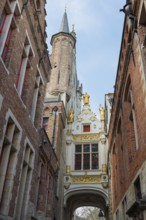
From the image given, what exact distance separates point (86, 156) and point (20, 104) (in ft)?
45.3

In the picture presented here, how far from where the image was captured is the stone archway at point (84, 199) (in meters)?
19.3

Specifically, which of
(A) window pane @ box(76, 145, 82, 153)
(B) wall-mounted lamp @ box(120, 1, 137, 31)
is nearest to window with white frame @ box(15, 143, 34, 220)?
(B) wall-mounted lamp @ box(120, 1, 137, 31)

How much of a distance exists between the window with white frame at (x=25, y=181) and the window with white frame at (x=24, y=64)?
89.9 inches

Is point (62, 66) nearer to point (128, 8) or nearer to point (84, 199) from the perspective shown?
point (84, 199)

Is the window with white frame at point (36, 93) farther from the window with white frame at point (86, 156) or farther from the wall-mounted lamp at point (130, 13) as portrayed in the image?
the window with white frame at point (86, 156)

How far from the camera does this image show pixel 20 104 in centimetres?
849

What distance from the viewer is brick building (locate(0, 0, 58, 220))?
23.6 ft

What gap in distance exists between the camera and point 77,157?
21359mm

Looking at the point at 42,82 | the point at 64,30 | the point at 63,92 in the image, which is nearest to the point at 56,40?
the point at 64,30

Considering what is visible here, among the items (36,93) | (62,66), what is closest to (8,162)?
(36,93)

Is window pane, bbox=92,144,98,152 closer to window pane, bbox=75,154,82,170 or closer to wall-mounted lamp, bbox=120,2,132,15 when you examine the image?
window pane, bbox=75,154,82,170

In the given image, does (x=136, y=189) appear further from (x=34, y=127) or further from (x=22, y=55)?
(x=22, y=55)

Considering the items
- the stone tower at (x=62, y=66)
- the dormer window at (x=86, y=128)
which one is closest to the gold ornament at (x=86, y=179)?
the dormer window at (x=86, y=128)

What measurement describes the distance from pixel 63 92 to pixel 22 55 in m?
15.1
